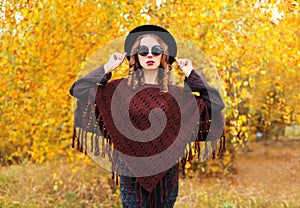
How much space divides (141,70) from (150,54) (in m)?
0.12

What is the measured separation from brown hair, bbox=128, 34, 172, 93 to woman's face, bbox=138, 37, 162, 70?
29 mm

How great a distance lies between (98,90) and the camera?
6.47ft

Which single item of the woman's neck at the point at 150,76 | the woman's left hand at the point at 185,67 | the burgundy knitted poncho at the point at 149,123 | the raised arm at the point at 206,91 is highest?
the woman's left hand at the point at 185,67

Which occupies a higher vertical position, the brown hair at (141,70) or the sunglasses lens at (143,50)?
Answer: the sunglasses lens at (143,50)

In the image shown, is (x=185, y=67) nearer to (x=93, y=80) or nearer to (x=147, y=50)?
(x=147, y=50)

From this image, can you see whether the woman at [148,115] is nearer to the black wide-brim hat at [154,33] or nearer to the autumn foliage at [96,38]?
the black wide-brim hat at [154,33]

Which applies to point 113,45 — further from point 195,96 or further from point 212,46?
point 195,96

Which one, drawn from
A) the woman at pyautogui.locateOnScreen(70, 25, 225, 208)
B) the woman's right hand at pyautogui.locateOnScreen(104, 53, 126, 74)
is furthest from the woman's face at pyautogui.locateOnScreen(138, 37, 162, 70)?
the woman's right hand at pyautogui.locateOnScreen(104, 53, 126, 74)

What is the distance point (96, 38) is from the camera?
3.64m

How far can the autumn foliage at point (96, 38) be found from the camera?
304 centimetres

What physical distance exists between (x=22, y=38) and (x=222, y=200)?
8.17 feet

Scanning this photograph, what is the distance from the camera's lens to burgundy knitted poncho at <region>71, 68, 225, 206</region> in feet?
6.41

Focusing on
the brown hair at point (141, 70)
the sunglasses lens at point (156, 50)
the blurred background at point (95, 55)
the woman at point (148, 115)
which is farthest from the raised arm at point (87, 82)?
the blurred background at point (95, 55)

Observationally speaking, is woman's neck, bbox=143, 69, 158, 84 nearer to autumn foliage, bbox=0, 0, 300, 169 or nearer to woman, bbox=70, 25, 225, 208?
woman, bbox=70, 25, 225, 208
